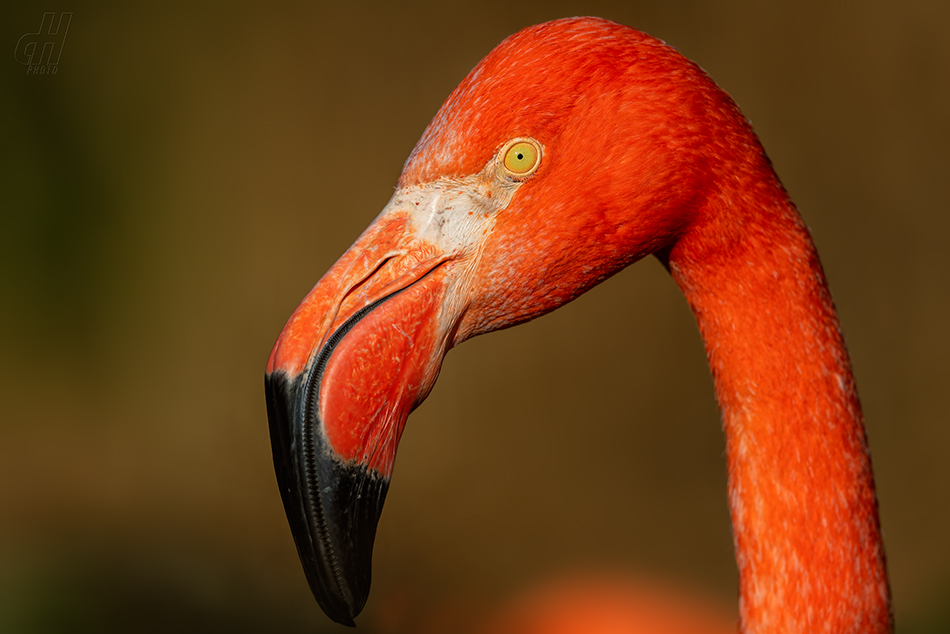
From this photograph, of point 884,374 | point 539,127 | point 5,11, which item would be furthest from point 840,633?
point 5,11

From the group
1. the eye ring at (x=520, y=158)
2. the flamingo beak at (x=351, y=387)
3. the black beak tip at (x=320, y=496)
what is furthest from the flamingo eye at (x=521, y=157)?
the black beak tip at (x=320, y=496)

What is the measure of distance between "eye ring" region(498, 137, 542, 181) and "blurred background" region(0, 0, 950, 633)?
2.51 m

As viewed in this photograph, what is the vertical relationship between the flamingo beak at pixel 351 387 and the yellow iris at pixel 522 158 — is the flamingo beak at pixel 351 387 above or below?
below

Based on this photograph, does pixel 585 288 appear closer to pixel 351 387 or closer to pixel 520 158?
pixel 520 158

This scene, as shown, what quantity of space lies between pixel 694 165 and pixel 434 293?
1.30 feet

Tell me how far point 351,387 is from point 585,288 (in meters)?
0.38

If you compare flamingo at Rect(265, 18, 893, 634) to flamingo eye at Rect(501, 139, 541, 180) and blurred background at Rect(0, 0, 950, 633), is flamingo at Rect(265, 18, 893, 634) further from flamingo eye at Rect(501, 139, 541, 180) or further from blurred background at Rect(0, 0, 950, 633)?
blurred background at Rect(0, 0, 950, 633)

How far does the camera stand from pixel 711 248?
1041mm

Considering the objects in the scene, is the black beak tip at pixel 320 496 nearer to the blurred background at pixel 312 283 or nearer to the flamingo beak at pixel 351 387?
the flamingo beak at pixel 351 387

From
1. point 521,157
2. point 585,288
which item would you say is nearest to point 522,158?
point 521,157

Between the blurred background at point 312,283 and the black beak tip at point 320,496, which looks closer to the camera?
the black beak tip at point 320,496

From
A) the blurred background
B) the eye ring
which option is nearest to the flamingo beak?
the eye ring

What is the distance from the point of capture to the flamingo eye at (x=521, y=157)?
3.18ft

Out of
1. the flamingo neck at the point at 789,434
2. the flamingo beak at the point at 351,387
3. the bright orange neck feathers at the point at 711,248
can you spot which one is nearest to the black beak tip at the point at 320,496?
the flamingo beak at the point at 351,387
